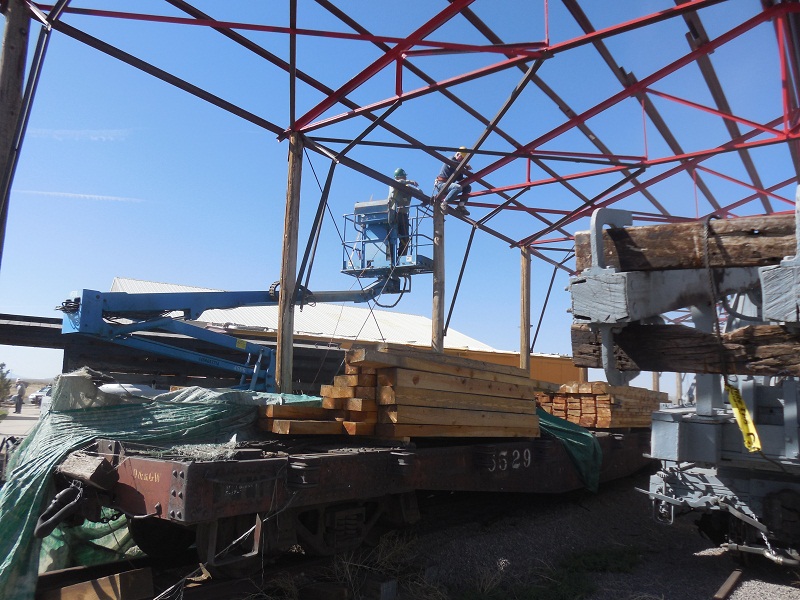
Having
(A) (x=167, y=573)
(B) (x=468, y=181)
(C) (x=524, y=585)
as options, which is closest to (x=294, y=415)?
(A) (x=167, y=573)

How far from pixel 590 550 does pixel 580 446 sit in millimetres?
1718

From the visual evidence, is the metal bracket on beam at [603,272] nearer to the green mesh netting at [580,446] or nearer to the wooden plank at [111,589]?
the wooden plank at [111,589]

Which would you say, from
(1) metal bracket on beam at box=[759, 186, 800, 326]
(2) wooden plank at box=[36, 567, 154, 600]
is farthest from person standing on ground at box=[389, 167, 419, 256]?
(1) metal bracket on beam at box=[759, 186, 800, 326]

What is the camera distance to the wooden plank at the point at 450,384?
5637 mm

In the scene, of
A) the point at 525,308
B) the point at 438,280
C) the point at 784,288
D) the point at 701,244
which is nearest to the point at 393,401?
the point at 701,244

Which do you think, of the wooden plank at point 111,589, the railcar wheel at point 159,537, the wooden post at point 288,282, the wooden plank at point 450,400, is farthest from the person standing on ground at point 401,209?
the wooden plank at point 111,589

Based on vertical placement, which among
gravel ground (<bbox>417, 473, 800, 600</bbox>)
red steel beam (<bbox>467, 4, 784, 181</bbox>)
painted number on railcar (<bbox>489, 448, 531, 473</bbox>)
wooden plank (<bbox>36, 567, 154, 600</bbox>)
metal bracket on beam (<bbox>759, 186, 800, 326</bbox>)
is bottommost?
gravel ground (<bbox>417, 473, 800, 600</bbox>)

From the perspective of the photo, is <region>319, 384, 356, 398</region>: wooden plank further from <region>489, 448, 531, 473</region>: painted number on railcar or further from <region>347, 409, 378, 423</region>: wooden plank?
<region>489, 448, 531, 473</region>: painted number on railcar

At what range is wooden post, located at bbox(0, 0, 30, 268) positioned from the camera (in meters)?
6.38

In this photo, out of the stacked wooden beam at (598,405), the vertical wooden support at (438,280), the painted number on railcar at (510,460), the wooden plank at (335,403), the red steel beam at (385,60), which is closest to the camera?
the wooden plank at (335,403)

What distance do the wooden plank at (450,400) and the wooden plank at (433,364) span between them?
202 millimetres

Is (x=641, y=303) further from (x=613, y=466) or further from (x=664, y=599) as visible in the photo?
(x=613, y=466)

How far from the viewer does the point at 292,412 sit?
18.8ft

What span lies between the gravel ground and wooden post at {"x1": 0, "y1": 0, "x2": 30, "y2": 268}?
17.9 feet
